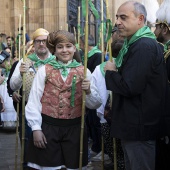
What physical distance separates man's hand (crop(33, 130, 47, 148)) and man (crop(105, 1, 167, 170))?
2.22 ft

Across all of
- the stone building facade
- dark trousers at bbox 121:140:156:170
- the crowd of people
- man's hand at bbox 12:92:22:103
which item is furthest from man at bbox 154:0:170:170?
the stone building facade

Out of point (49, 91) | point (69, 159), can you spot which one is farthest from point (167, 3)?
point (69, 159)

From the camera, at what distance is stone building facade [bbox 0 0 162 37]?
1491 cm

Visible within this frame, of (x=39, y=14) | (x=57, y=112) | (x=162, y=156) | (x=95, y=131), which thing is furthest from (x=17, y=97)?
(x=39, y=14)

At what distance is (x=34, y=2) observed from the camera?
15.5 m

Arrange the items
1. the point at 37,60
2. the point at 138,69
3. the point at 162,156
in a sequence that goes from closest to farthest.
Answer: the point at 138,69 → the point at 162,156 → the point at 37,60

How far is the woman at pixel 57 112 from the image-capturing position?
13.3 feet

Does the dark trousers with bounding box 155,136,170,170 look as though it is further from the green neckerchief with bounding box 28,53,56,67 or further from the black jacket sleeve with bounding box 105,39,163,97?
the green neckerchief with bounding box 28,53,56,67

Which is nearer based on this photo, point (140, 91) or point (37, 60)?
point (140, 91)

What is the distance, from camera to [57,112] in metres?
4.07

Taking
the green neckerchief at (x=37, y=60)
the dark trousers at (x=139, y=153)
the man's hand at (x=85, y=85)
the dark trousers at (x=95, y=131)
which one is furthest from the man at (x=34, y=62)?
the dark trousers at (x=95, y=131)

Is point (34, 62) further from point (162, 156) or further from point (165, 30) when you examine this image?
point (162, 156)

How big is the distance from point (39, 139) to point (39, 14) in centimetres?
1190

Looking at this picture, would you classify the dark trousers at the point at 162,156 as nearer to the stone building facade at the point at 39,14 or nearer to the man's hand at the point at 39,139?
the man's hand at the point at 39,139
